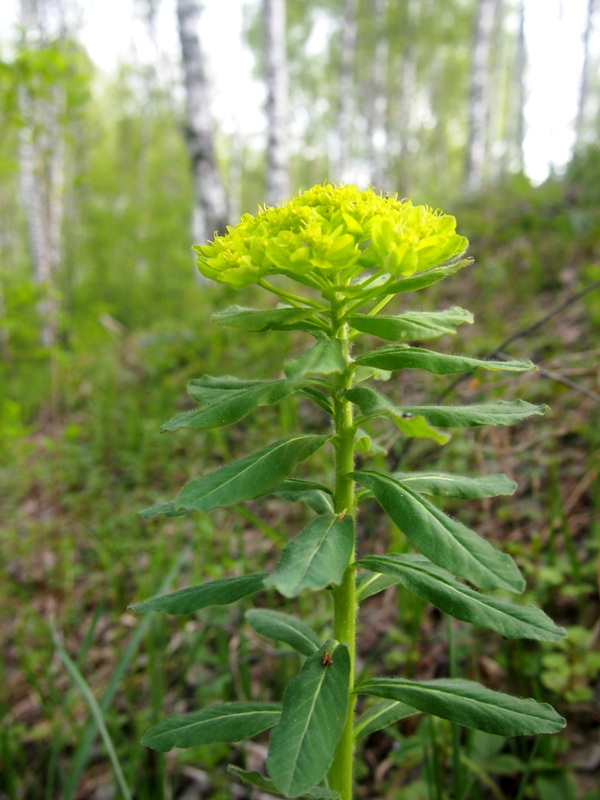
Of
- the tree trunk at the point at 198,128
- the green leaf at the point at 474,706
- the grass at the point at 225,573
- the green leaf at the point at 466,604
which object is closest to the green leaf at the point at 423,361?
the green leaf at the point at 466,604

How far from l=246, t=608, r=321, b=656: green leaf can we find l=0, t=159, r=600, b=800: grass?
0.45m

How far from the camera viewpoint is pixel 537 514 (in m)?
2.34

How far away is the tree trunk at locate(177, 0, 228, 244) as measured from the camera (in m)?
6.97

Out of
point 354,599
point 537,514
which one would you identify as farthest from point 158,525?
point 354,599

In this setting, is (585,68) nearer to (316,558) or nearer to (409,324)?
(409,324)

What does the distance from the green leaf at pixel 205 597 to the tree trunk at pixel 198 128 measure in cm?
640

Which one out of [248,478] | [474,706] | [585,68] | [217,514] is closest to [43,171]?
[217,514]

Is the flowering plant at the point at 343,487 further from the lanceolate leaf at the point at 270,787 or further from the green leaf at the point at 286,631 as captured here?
the green leaf at the point at 286,631

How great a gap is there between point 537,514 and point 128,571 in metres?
2.08

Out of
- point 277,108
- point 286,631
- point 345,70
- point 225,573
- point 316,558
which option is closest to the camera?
point 316,558

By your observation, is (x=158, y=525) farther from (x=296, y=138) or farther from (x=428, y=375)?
(x=296, y=138)

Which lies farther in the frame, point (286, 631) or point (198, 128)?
point (198, 128)

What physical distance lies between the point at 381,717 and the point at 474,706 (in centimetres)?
24

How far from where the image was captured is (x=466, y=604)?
3.18 ft
